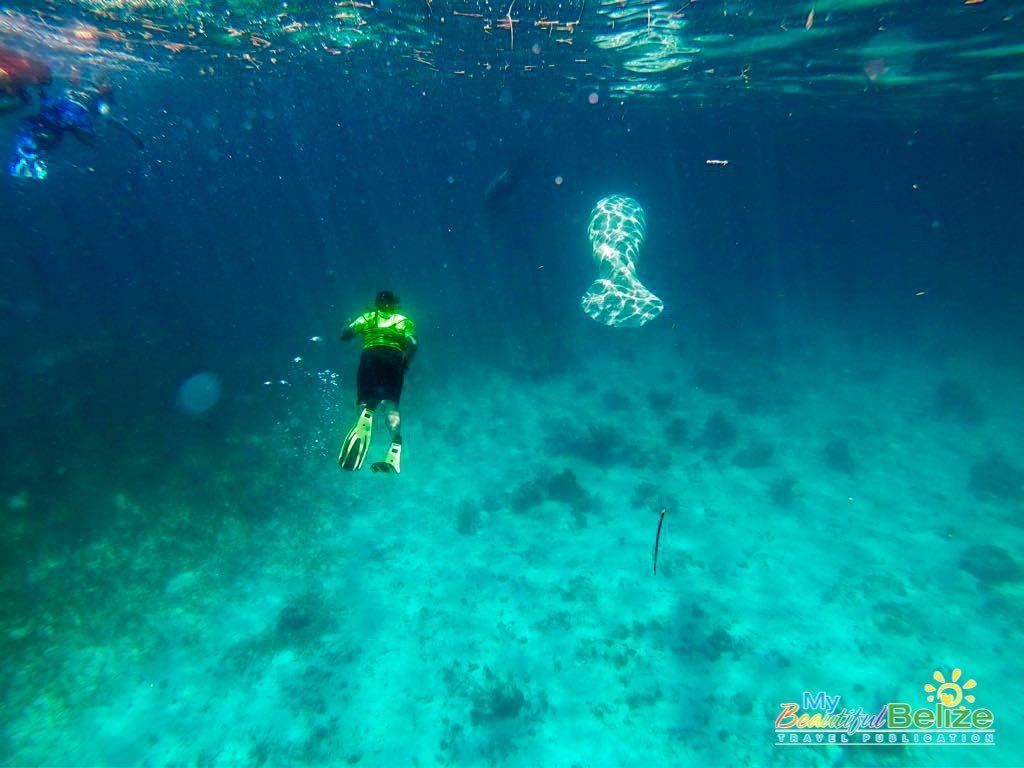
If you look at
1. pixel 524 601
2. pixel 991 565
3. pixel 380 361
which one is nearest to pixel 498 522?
pixel 524 601

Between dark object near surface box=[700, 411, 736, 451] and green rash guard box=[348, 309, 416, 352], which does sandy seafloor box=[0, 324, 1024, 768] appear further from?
green rash guard box=[348, 309, 416, 352]

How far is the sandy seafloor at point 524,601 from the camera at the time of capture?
9.01m

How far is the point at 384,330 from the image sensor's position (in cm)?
806

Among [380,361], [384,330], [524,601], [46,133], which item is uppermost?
[46,133]

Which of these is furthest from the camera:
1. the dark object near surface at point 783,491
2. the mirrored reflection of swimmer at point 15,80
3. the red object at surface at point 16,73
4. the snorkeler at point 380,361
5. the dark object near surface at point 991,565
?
the red object at surface at point 16,73

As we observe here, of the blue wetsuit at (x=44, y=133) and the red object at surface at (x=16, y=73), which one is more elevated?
the red object at surface at (x=16, y=73)

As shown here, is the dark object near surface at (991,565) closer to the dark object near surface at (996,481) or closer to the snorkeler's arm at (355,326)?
the dark object near surface at (996,481)

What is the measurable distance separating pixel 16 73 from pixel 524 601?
24664 mm

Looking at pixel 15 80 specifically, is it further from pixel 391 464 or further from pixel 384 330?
pixel 391 464

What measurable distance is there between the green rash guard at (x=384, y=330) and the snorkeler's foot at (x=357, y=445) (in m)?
1.15

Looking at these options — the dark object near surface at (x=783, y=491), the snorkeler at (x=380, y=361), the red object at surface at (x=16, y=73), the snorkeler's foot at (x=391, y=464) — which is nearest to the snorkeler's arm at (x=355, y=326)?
the snorkeler at (x=380, y=361)

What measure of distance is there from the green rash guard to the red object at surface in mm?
17302

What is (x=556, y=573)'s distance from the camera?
Result: 1212 centimetres

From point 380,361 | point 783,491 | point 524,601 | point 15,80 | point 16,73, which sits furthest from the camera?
point 16,73
